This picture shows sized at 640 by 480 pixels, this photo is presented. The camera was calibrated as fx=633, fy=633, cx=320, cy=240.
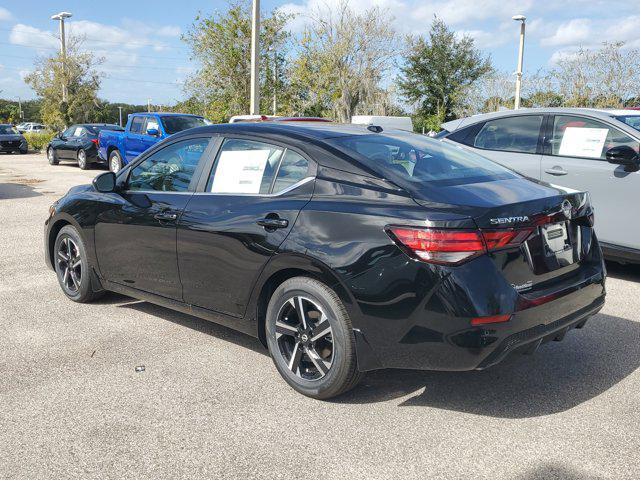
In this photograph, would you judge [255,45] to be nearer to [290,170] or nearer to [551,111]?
[551,111]

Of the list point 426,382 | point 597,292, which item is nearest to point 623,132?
point 597,292

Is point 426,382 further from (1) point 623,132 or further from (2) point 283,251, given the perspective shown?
(1) point 623,132

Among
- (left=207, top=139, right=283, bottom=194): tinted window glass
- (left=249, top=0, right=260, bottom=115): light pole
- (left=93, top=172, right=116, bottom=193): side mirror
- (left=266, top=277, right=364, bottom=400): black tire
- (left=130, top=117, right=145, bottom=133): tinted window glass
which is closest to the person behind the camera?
(left=266, top=277, right=364, bottom=400): black tire

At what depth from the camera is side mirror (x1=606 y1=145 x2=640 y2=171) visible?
5992 millimetres

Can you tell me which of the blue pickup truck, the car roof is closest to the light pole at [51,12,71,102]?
the blue pickup truck

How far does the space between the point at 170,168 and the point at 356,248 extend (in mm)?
1898

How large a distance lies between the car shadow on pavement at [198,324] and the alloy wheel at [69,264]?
0.30 meters

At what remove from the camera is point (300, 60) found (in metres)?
25.8

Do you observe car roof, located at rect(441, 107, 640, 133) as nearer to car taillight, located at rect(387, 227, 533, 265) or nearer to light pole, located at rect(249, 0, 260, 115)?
car taillight, located at rect(387, 227, 533, 265)

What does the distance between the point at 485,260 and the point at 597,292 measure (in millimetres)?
1094

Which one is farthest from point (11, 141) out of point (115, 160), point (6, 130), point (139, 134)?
point (139, 134)

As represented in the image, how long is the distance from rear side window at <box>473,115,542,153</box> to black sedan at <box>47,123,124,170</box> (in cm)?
1502

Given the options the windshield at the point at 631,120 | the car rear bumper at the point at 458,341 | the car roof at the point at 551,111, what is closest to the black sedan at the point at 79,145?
the car roof at the point at 551,111

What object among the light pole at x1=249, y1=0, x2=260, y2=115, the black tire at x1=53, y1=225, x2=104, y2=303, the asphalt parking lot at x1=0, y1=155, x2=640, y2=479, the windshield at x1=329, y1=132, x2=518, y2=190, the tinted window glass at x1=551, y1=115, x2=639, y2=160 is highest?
the light pole at x1=249, y1=0, x2=260, y2=115
